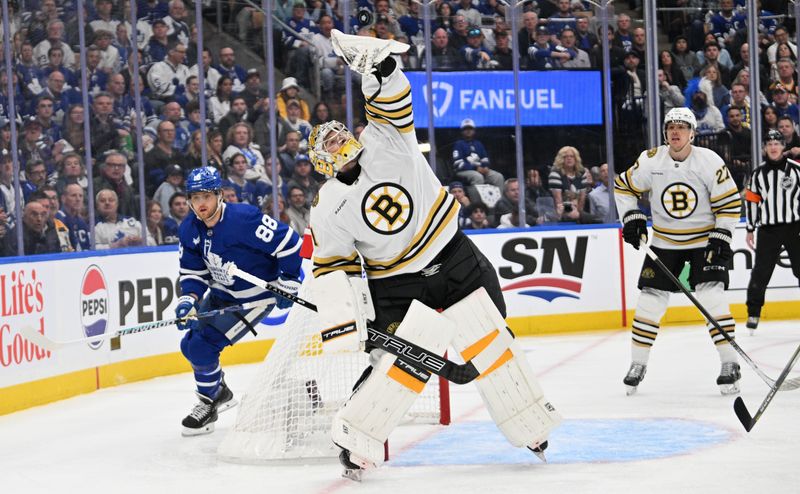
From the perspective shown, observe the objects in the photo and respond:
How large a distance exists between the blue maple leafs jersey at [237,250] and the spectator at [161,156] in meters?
2.30

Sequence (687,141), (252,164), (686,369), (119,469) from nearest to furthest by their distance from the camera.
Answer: (119,469)
(687,141)
(686,369)
(252,164)

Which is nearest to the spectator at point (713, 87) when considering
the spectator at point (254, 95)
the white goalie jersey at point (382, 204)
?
the spectator at point (254, 95)

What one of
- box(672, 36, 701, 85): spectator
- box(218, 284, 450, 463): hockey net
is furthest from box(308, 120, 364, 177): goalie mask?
box(672, 36, 701, 85): spectator

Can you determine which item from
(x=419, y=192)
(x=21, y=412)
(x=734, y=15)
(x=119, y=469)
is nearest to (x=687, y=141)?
(x=419, y=192)

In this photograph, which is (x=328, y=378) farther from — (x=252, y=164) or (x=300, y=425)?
(x=252, y=164)

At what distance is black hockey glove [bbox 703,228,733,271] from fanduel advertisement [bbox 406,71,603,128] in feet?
10.8

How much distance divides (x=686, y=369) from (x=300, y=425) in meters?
2.61

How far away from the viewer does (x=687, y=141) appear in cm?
501

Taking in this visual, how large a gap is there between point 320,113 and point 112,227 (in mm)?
1760

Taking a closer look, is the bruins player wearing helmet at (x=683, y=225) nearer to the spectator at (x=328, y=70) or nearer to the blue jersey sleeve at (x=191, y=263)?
the blue jersey sleeve at (x=191, y=263)

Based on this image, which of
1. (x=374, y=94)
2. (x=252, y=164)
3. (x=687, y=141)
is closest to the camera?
(x=374, y=94)

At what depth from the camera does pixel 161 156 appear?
6836 millimetres

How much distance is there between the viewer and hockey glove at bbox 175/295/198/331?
168 inches

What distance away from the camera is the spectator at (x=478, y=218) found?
793 centimetres
